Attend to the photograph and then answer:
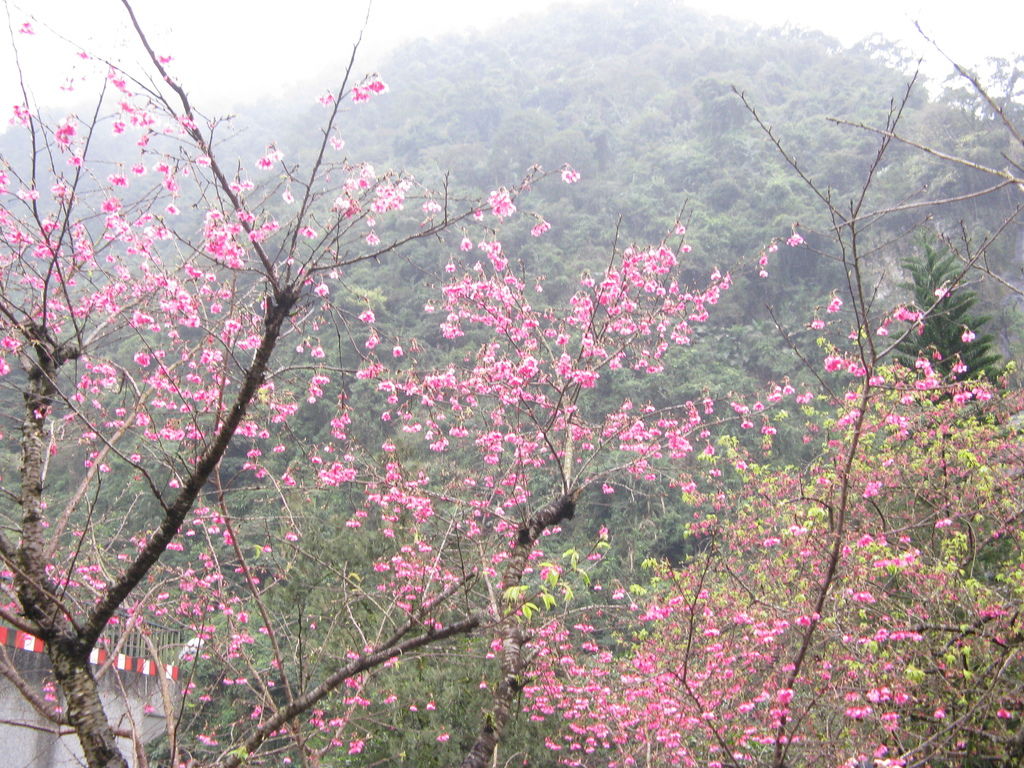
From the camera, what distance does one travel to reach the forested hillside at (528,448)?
9.89ft

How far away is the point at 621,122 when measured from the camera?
1395 inches

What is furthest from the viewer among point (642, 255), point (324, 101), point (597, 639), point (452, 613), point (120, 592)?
point (597, 639)

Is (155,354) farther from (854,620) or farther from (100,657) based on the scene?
(854,620)

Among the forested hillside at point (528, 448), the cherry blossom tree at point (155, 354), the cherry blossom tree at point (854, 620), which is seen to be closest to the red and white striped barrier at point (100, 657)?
the forested hillside at point (528, 448)

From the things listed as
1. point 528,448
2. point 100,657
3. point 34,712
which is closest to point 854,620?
point 528,448

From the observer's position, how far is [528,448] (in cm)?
590

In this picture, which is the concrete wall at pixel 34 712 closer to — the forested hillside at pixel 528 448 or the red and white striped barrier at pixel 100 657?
the red and white striped barrier at pixel 100 657

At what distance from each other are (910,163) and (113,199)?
24786mm

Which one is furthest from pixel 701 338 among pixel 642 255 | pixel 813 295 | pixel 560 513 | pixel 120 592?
pixel 120 592

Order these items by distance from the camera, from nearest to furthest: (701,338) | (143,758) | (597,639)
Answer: (143,758)
(597,639)
(701,338)

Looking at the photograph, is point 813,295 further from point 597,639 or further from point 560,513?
point 560,513

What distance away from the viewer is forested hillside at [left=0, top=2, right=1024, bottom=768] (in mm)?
3016

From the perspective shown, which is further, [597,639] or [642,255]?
[597,639]

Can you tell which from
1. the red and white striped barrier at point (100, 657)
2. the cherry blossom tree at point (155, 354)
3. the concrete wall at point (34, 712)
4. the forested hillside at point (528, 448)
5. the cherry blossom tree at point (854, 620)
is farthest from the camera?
the concrete wall at point (34, 712)
